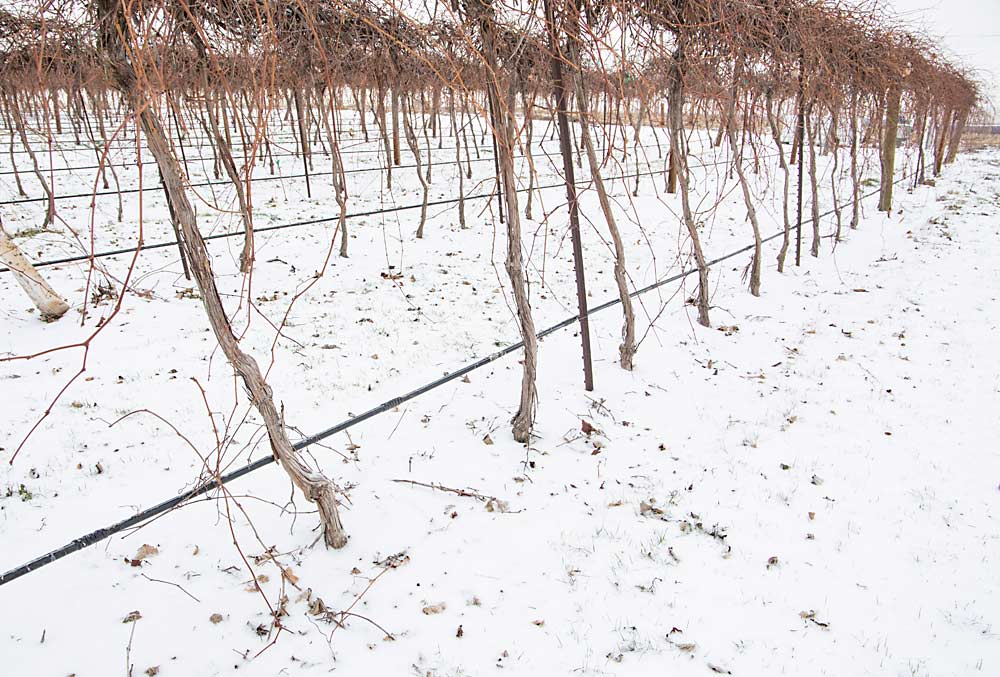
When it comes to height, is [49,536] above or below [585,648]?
above

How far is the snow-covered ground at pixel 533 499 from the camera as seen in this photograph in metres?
1.79

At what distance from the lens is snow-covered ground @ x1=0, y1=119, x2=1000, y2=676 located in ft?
5.86

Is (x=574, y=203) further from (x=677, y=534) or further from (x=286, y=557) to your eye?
(x=286, y=557)

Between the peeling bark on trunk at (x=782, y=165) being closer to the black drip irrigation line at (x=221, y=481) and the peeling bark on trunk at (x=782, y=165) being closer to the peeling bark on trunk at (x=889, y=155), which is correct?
the black drip irrigation line at (x=221, y=481)

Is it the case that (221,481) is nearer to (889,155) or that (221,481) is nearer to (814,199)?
(814,199)

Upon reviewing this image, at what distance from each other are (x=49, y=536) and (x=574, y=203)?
2655 millimetres

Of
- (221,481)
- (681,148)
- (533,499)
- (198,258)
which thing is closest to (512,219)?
(533,499)

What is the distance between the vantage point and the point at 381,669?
1.71 m

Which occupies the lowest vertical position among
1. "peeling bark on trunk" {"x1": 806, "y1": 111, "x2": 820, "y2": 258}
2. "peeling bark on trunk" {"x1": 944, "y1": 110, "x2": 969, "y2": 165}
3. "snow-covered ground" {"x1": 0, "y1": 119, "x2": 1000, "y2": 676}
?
"snow-covered ground" {"x1": 0, "y1": 119, "x2": 1000, "y2": 676}

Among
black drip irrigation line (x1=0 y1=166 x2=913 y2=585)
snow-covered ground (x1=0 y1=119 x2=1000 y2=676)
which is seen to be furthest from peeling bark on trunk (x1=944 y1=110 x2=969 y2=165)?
black drip irrigation line (x1=0 y1=166 x2=913 y2=585)

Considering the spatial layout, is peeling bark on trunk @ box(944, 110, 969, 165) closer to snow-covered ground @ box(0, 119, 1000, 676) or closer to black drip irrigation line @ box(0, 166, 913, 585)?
snow-covered ground @ box(0, 119, 1000, 676)

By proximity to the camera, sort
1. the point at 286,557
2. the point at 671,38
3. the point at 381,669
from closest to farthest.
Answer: the point at 381,669, the point at 286,557, the point at 671,38

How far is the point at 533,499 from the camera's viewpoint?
249 centimetres

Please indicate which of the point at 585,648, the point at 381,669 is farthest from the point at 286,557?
the point at 585,648
